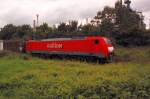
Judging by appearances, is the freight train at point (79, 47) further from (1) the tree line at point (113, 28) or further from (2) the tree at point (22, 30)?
(2) the tree at point (22, 30)

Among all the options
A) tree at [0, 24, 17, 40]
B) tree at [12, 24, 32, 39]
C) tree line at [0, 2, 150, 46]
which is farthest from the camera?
tree at [0, 24, 17, 40]

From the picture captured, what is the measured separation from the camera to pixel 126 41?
168 ft

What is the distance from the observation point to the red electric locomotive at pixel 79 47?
105ft

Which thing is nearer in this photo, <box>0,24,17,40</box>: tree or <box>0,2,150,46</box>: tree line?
<box>0,2,150,46</box>: tree line

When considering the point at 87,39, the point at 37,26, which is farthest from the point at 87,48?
the point at 37,26

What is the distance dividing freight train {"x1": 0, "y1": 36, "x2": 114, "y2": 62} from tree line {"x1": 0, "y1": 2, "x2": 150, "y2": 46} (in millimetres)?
13938

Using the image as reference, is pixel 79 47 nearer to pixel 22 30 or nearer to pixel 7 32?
pixel 22 30

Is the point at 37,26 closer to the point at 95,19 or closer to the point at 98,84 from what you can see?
the point at 95,19

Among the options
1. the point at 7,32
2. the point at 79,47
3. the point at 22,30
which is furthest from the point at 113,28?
the point at 7,32

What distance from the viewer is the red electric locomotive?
32.1 m

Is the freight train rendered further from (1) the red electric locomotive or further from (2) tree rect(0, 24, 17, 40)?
(2) tree rect(0, 24, 17, 40)

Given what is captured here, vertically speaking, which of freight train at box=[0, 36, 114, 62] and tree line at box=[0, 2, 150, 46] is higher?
tree line at box=[0, 2, 150, 46]

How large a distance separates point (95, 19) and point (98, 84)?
55.8m

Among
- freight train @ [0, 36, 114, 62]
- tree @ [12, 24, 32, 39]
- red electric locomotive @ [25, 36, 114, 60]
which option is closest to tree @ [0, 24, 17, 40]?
tree @ [12, 24, 32, 39]
